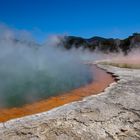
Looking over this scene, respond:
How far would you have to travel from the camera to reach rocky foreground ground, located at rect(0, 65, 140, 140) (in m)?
4.05

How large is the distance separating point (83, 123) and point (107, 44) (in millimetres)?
41273

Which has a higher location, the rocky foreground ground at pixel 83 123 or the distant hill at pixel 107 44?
the distant hill at pixel 107 44

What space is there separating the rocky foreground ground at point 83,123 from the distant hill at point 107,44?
34.1 m

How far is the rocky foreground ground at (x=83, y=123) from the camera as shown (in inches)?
160

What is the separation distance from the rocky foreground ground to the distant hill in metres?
34.1

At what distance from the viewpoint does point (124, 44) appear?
4194 cm

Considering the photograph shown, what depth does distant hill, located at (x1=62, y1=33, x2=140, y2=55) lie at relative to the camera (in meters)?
39.8

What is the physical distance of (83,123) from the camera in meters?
4.43

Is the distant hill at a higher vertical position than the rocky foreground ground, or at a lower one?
higher

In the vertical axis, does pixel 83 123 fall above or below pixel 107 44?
below

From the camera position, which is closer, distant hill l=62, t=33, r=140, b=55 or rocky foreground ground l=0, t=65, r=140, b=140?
rocky foreground ground l=0, t=65, r=140, b=140

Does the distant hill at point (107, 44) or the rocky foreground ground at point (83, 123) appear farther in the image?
the distant hill at point (107, 44)

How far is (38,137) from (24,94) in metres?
4.62

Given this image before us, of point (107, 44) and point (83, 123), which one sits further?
point (107, 44)
